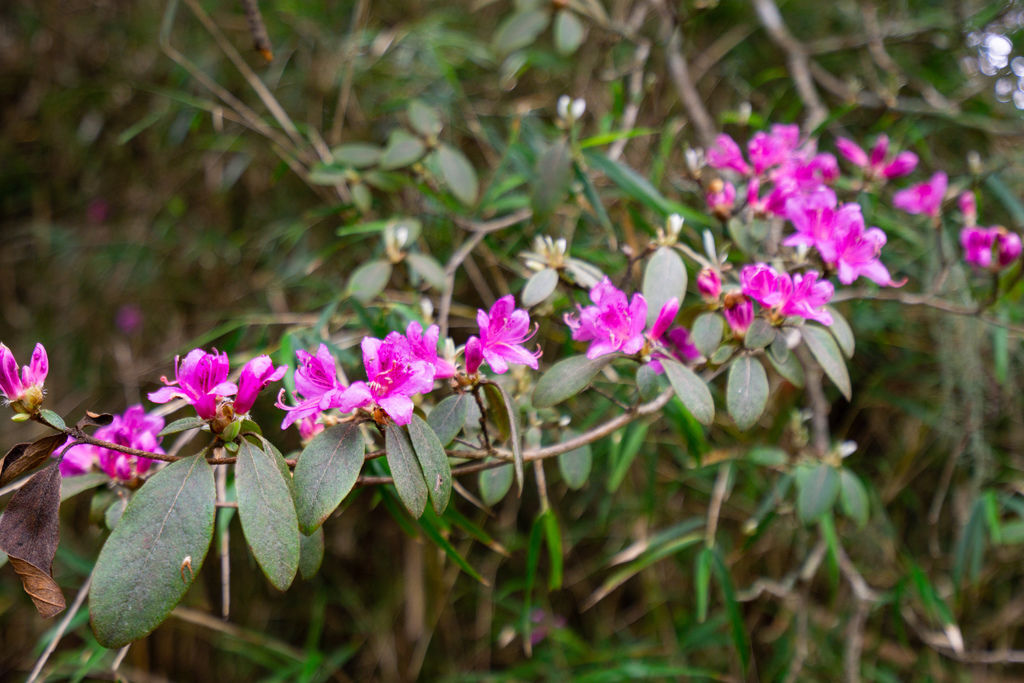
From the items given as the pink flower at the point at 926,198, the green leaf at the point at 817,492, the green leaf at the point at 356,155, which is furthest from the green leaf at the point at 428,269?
the pink flower at the point at 926,198

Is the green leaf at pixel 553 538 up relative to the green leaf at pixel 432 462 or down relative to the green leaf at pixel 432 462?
down

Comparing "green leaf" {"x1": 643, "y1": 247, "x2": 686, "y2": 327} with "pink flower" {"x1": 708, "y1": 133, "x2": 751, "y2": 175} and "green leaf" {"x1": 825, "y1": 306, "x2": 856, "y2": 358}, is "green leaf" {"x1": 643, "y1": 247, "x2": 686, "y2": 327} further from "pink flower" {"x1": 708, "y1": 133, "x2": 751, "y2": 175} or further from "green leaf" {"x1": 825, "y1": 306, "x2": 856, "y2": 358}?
"pink flower" {"x1": 708, "y1": 133, "x2": 751, "y2": 175}

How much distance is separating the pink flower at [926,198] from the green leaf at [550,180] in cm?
59

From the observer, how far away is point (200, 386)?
0.61 metres

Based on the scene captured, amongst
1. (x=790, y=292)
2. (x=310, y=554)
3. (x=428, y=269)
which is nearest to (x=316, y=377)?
(x=310, y=554)

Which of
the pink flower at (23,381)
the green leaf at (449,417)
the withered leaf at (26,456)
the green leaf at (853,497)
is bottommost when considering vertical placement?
the green leaf at (853,497)

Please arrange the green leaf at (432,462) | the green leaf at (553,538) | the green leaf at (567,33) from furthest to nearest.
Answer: the green leaf at (567,33) → the green leaf at (553,538) → the green leaf at (432,462)

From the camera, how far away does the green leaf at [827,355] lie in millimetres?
760

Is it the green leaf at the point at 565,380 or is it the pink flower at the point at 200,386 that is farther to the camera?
the green leaf at the point at 565,380

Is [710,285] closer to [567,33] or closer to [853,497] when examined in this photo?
[853,497]

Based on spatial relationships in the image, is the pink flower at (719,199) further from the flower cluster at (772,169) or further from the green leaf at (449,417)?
the green leaf at (449,417)

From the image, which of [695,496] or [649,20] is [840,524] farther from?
[649,20]

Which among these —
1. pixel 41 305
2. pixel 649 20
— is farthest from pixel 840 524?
pixel 41 305

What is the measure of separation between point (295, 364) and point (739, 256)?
70 cm
